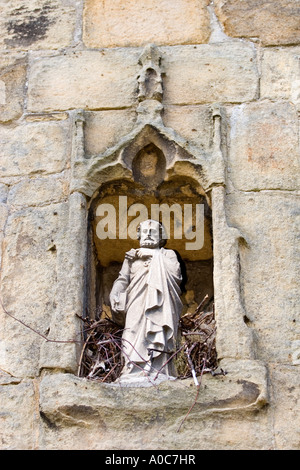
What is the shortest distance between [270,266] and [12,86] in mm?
2103

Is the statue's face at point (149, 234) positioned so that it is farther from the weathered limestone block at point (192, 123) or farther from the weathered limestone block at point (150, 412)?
the weathered limestone block at point (150, 412)

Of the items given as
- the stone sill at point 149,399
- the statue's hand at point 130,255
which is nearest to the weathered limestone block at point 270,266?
the stone sill at point 149,399

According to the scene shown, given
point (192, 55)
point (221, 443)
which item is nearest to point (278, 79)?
point (192, 55)

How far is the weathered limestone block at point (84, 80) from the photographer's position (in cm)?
628

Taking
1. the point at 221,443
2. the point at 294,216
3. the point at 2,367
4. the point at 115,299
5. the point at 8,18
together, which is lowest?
the point at 221,443

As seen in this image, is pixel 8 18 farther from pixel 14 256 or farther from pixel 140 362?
pixel 140 362

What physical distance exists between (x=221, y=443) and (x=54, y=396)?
864 mm

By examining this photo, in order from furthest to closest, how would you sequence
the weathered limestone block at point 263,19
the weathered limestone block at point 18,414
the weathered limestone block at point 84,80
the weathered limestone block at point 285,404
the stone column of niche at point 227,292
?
the weathered limestone block at point 263,19 < the weathered limestone block at point 84,80 < the stone column of niche at point 227,292 < the weathered limestone block at point 18,414 < the weathered limestone block at point 285,404

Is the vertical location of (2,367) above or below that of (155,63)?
below

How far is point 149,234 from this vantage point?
588cm

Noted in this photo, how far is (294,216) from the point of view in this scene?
5.72 m

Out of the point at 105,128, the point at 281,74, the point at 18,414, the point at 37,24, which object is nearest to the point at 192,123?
the point at 105,128

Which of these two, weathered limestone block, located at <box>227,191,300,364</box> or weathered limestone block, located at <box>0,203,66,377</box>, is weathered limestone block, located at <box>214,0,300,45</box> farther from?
weathered limestone block, located at <box>0,203,66,377</box>

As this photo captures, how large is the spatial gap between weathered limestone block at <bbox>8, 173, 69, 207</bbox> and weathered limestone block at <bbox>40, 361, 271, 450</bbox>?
1270 mm
